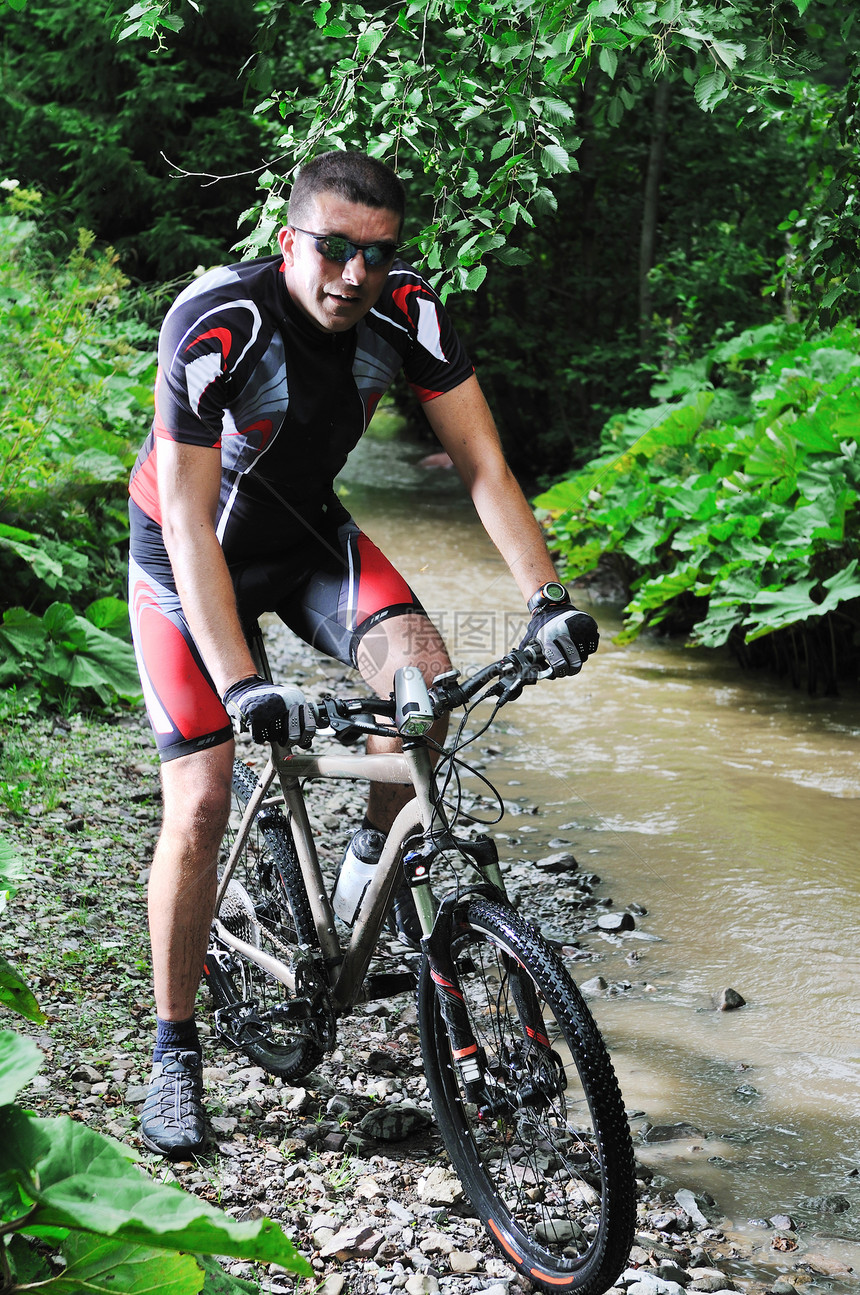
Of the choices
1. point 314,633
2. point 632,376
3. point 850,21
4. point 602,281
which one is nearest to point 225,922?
point 314,633

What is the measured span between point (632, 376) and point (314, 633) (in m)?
11.1

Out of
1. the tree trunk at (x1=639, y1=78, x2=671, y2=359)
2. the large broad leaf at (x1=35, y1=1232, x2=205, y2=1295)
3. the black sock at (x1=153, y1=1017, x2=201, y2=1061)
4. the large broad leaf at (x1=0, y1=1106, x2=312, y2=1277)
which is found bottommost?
the black sock at (x1=153, y1=1017, x2=201, y2=1061)

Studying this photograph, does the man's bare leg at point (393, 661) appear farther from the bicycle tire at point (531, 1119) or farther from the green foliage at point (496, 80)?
the green foliage at point (496, 80)

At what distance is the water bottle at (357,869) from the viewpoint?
9.30 ft

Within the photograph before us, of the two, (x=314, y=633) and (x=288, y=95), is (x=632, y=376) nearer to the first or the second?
(x=288, y=95)

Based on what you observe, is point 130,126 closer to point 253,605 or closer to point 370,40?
point 370,40

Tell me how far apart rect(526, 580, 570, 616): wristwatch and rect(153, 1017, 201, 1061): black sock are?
1.35m

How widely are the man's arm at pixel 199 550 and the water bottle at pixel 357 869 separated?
0.61m

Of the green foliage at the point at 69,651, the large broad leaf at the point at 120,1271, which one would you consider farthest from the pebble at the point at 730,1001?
the green foliage at the point at 69,651

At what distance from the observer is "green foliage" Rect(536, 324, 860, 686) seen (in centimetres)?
616

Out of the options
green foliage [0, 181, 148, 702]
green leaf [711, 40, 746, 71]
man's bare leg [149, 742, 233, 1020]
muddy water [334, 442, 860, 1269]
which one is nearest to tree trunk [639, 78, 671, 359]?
muddy water [334, 442, 860, 1269]

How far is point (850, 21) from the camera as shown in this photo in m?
3.22

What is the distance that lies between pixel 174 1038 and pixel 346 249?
1.92 metres

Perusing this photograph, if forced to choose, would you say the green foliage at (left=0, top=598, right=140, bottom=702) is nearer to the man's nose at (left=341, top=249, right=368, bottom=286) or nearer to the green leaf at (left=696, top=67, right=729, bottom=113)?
the man's nose at (left=341, top=249, right=368, bottom=286)
